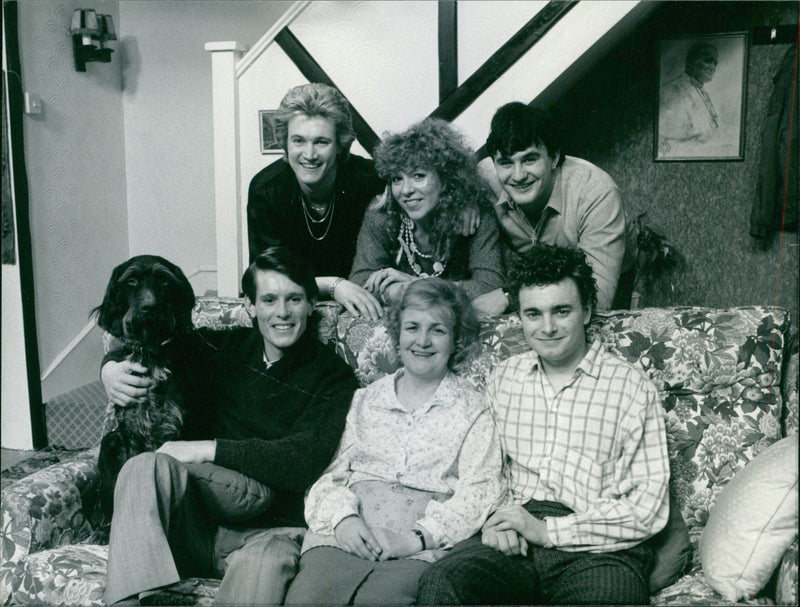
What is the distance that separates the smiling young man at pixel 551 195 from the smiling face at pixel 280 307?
58cm

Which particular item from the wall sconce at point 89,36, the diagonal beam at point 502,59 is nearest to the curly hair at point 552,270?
the diagonal beam at point 502,59

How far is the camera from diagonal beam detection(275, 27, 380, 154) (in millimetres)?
3266

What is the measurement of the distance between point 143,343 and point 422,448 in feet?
2.37

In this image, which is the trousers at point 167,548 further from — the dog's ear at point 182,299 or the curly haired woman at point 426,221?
the curly haired woman at point 426,221

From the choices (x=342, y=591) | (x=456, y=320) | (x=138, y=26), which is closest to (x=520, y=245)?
(x=456, y=320)

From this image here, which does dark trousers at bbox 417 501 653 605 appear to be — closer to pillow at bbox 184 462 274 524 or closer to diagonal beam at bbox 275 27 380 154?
pillow at bbox 184 462 274 524

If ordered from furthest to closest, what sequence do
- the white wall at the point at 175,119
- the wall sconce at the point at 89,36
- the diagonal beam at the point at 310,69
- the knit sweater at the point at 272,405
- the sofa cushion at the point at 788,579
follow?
the white wall at the point at 175,119, the wall sconce at the point at 89,36, the diagonal beam at the point at 310,69, the knit sweater at the point at 272,405, the sofa cushion at the point at 788,579

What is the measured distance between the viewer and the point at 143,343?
1.86 metres

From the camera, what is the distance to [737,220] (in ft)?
14.1

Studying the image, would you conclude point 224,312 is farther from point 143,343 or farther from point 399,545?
point 399,545

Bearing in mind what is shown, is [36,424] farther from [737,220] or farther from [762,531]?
[737,220]

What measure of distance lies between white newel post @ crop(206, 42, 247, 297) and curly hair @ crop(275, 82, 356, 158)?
0.92 metres

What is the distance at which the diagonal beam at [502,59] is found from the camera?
305 cm

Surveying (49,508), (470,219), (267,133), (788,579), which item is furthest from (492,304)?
(267,133)
